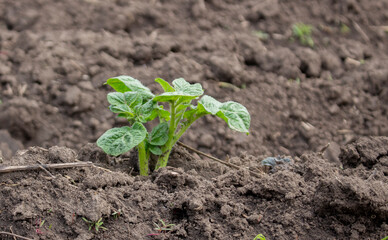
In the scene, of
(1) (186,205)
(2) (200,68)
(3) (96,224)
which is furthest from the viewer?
(2) (200,68)

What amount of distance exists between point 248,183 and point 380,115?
2203mm

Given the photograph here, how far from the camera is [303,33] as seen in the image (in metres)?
5.08

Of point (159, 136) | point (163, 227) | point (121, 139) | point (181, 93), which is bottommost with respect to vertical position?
point (163, 227)

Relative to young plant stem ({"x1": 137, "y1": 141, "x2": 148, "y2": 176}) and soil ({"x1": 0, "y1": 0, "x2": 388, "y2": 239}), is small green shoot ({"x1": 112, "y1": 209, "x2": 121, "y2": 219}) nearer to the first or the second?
soil ({"x1": 0, "y1": 0, "x2": 388, "y2": 239})


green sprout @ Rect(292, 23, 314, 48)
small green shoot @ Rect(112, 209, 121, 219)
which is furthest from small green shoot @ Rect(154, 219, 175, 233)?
green sprout @ Rect(292, 23, 314, 48)

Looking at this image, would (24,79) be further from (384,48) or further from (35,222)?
(384,48)

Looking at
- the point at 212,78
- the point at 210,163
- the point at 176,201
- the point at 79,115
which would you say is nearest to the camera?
the point at 176,201

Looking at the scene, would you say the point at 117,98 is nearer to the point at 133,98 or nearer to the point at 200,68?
the point at 133,98

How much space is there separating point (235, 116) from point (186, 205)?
0.51m

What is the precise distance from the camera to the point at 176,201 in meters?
2.44

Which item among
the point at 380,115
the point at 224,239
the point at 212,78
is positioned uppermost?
the point at 224,239

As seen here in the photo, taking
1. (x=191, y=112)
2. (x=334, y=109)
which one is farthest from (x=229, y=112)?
(x=334, y=109)

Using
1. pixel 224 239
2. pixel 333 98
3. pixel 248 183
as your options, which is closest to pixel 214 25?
pixel 333 98

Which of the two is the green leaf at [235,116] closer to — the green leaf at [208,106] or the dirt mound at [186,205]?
the green leaf at [208,106]
